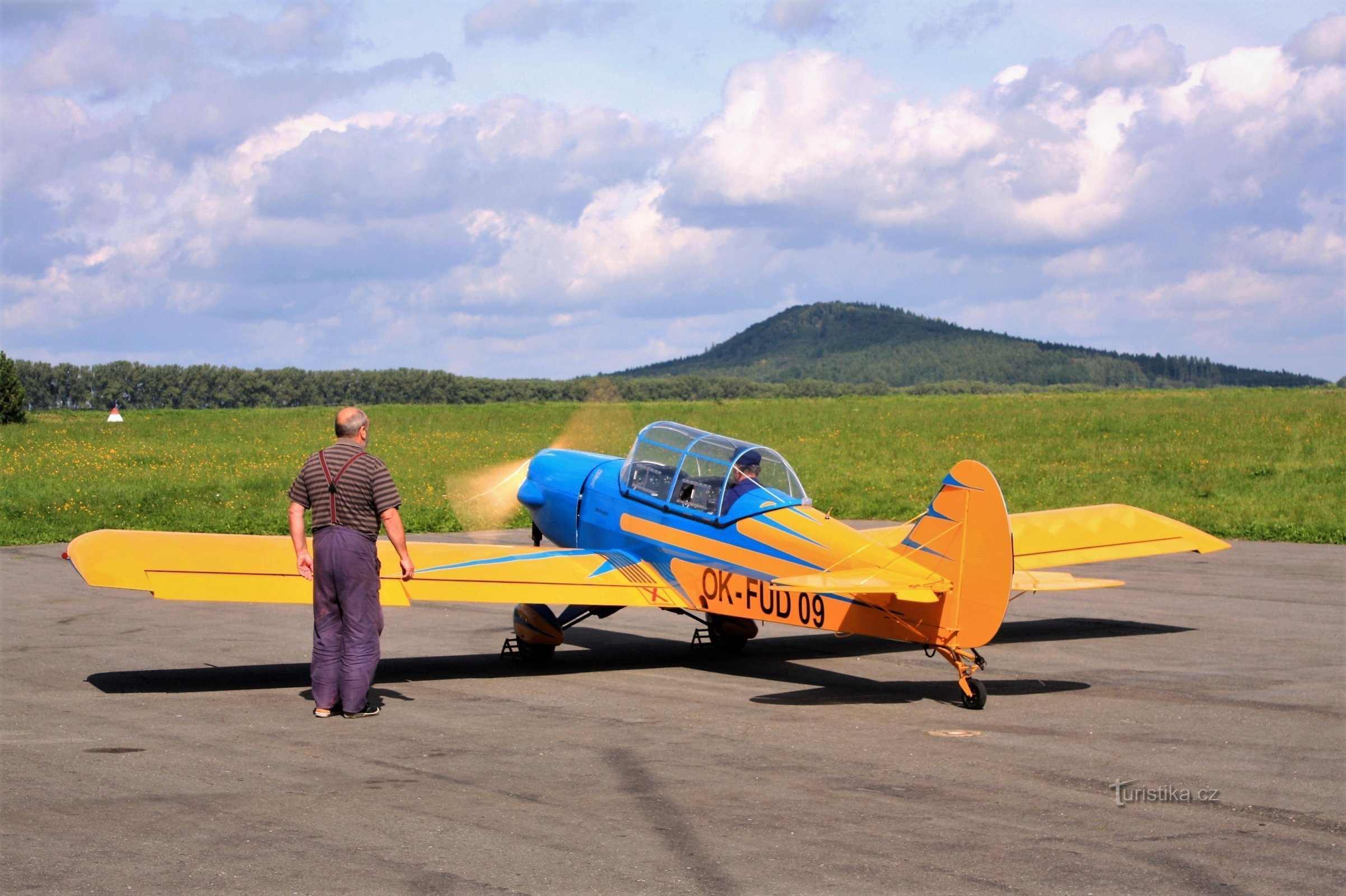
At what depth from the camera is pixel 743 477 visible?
32.5 feet

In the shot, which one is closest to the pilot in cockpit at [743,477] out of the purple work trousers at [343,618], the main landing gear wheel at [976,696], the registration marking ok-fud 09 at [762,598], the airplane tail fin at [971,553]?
the registration marking ok-fud 09 at [762,598]

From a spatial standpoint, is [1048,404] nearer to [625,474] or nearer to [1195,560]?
[1195,560]

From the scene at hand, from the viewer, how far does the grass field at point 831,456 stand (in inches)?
929

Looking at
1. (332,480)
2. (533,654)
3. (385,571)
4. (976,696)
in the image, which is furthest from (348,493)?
(976,696)

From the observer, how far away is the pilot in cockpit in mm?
9805

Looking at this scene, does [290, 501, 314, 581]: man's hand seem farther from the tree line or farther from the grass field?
the tree line

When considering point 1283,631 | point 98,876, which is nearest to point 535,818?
point 98,876

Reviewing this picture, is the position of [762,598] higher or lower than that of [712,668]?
higher

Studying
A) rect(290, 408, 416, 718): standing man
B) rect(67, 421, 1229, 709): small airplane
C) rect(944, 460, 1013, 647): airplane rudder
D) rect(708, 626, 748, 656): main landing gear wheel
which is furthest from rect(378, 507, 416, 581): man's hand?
rect(944, 460, 1013, 647): airplane rudder

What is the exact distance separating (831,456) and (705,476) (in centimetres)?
2481

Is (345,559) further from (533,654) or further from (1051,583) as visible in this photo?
(1051,583)

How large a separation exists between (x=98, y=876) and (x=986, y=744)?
5082 mm

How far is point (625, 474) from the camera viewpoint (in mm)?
10898

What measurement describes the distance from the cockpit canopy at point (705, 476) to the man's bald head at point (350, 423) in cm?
298
